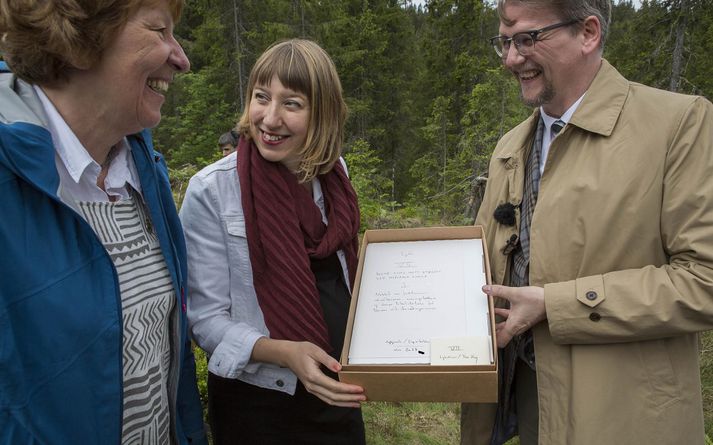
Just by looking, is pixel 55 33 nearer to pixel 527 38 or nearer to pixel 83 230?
pixel 83 230

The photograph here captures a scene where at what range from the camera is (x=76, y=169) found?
157 cm

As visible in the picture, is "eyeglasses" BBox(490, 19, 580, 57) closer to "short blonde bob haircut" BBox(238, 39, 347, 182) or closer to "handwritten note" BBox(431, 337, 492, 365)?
"short blonde bob haircut" BBox(238, 39, 347, 182)

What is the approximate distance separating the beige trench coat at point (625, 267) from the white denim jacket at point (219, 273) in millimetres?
1167

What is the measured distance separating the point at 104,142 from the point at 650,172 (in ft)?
6.56

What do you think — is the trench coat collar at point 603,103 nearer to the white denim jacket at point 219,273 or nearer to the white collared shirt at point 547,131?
the white collared shirt at point 547,131

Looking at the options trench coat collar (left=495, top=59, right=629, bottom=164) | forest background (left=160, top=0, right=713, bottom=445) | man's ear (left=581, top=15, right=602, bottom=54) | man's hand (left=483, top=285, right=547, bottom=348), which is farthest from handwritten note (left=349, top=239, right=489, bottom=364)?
forest background (left=160, top=0, right=713, bottom=445)

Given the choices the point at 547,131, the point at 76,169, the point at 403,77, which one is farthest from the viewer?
the point at 403,77

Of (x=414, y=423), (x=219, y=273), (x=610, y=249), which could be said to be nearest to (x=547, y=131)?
(x=610, y=249)

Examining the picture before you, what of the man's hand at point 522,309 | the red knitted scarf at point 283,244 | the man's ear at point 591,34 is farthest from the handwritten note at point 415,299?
the man's ear at point 591,34

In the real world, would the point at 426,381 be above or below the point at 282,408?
above

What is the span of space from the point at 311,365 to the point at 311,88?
1204mm

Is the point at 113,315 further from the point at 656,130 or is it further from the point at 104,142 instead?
the point at 656,130

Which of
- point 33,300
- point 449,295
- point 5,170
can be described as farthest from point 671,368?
point 5,170

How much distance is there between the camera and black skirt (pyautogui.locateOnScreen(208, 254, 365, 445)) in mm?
2238
